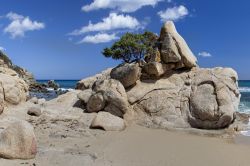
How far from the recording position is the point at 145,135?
54.6ft

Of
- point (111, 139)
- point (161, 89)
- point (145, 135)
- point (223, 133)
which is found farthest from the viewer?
point (161, 89)

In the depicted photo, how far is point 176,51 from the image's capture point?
21531 millimetres

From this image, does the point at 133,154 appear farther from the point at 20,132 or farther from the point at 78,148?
the point at 20,132

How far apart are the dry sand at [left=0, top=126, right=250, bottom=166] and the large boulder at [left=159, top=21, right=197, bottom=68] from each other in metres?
5.75

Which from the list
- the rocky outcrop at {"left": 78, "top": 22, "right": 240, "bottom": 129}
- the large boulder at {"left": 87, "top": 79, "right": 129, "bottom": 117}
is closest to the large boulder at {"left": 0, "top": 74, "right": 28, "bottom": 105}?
the rocky outcrop at {"left": 78, "top": 22, "right": 240, "bottom": 129}

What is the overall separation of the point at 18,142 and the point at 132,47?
1222 centimetres

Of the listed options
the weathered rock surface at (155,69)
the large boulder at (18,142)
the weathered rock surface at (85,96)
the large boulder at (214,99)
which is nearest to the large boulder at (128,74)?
the weathered rock surface at (155,69)

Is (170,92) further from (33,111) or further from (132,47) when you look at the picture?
(33,111)

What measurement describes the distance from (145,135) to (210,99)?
4.48 metres

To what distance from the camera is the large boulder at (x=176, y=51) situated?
21406 millimetres

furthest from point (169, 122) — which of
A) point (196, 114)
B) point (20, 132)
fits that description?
point (20, 132)

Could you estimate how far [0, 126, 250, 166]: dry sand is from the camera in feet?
38.5

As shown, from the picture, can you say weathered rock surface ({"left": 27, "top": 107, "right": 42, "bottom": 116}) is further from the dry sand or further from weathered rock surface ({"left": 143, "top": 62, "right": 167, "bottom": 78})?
weathered rock surface ({"left": 143, "top": 62, "right": 167, "bottom": 78})

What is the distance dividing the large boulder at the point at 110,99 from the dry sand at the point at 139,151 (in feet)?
9.03
